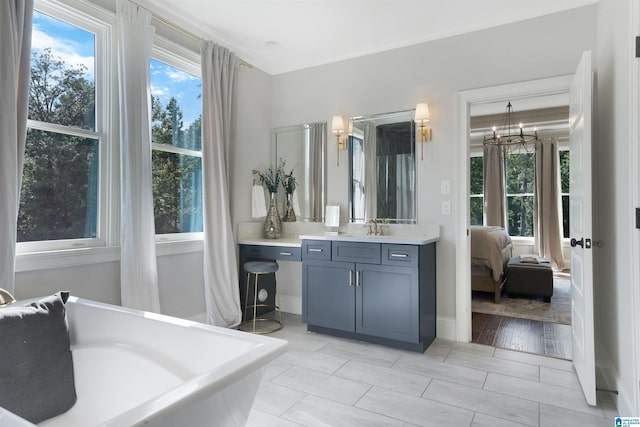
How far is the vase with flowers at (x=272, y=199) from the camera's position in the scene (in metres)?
4.03

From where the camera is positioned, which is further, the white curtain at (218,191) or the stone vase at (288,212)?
the stone vase at (288,212)

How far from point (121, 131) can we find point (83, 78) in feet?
1.39

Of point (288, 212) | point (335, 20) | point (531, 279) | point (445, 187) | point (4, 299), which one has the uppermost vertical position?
point (335, 20)

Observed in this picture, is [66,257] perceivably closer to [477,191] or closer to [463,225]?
[463,225]

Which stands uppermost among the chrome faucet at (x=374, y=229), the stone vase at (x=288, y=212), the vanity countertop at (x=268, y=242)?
the stone vase at (x=288, y=212)

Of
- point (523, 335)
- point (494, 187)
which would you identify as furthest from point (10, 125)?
point (494, 187)

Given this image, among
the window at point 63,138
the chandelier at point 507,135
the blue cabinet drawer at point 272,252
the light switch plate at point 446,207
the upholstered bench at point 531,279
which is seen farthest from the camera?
the chandelier at point 507,135

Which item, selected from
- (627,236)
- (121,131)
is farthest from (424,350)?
(121,131)

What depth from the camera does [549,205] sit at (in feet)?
23.2

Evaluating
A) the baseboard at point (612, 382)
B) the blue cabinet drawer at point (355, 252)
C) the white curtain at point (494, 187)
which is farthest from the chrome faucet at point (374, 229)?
the white curtain at point (494, 187)

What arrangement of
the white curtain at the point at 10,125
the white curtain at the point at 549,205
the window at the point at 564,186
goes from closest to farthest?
the white curtain at the point at 10,125 < the white curtain at the point at 549,205 < the window at the point at 564,186

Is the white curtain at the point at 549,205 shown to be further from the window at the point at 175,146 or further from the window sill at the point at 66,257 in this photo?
the window sill at the point at 66,257

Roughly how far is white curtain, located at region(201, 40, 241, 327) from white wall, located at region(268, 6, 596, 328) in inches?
38.8

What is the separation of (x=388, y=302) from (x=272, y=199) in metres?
1.81
